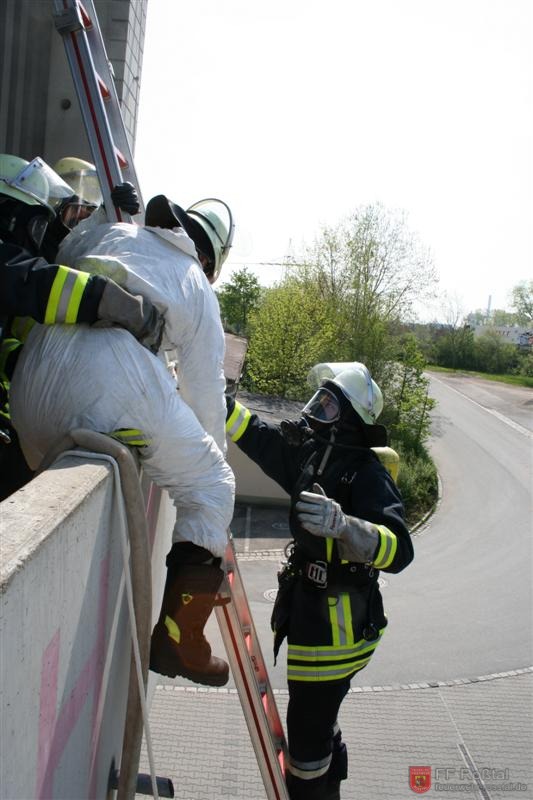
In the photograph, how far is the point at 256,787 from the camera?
418 cm

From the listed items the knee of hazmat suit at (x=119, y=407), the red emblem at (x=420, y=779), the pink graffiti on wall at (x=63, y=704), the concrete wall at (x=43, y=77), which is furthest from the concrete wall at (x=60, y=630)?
the concrete wall at (x=43, y=77)

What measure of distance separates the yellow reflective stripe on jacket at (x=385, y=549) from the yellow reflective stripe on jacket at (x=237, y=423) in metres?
0.89

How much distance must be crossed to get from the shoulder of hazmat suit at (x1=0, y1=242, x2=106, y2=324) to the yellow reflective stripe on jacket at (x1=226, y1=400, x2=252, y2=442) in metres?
1.64

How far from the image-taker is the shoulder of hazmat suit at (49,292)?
200 centimetres

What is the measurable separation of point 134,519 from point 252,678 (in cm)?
135

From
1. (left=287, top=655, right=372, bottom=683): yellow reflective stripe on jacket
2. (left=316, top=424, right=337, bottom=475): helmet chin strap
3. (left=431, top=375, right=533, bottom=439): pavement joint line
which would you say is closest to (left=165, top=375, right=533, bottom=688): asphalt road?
(left=431, top=375, right=533, bottom=439): pavement joint line

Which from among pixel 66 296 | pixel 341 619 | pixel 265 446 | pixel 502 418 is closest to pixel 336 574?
pixel 341 619

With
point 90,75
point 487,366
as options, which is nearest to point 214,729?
point 90,75

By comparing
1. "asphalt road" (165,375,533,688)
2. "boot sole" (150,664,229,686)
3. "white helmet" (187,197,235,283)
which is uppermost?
"white helmet" (187,197,235,283)

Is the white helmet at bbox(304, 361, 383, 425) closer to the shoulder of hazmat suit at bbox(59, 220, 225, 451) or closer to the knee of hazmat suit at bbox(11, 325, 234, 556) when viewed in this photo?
the shoulder of hazmat suit at bbox(59, 220, 225, 451)

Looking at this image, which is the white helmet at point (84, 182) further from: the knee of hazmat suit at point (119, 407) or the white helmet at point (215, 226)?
the knee of hazmat suit at point (119, 407)

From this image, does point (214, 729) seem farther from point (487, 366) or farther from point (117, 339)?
point (487, 366)

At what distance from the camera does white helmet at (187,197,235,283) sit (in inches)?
107

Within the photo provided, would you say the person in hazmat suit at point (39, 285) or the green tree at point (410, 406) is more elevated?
the person in hazmat suit at point (39, 285)
